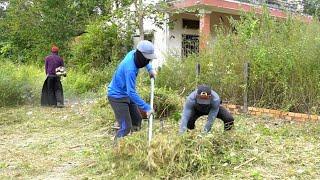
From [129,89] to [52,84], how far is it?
589 centimetres

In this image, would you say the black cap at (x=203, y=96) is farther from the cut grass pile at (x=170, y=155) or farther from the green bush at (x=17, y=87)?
the green bush at (x=17, y=87)

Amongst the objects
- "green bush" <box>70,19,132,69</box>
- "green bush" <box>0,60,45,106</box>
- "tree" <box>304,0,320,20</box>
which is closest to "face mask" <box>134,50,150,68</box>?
"green bush" <box>0,60,45,106</box>

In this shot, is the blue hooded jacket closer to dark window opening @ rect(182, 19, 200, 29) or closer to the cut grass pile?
the cut grass pile

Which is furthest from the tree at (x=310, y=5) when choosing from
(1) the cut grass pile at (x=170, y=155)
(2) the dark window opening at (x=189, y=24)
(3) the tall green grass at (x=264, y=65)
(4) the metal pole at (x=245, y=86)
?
(1) the cut grass pile at (x=170, y=155)

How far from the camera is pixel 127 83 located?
5359mm

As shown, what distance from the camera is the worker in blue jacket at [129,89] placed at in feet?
17.6

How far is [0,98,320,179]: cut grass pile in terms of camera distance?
4848 millimetres

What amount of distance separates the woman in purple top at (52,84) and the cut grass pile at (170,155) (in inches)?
126

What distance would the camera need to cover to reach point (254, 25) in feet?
31.3

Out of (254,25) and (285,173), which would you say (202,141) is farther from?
(254,25)

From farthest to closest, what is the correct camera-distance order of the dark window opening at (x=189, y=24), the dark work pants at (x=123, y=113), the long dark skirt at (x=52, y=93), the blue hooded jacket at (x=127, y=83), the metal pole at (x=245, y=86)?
the dark window opening at (x=189, y=24)
the long dark skirt at (x=52, y=93)
the metal pole at (x=245, y=86)
the dark work pants at (x=123, y=113)
the blue hooded jacket at (x=127, y=83)

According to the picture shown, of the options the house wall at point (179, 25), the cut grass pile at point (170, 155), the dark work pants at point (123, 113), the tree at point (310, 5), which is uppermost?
the tree at point (310, 5)

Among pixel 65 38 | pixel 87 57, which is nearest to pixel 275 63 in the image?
pixel 87 57

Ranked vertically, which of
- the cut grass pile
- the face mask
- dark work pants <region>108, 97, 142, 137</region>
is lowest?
the cut grass pile
